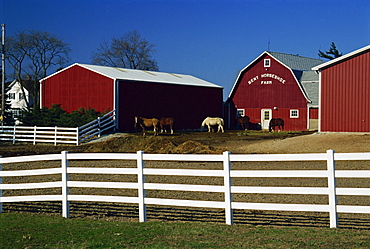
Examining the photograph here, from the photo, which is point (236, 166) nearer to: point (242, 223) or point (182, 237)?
point (242, 223)

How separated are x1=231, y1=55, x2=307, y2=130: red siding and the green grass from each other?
39706 millimetres

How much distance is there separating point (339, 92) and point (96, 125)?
49.7 ft

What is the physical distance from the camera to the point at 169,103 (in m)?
44.2

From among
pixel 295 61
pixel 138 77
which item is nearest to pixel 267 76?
pixel 295 61

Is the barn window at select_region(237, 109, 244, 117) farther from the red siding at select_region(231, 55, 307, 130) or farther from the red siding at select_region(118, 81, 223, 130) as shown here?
the red siding at select_region(118, 81, 223, 130)

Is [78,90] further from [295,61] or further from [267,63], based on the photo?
[295,61]

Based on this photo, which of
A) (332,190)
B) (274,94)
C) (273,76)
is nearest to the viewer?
(332,190)

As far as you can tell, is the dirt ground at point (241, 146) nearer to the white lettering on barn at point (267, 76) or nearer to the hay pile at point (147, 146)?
the hay pile at point (147, 146)

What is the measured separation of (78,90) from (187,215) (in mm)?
33263

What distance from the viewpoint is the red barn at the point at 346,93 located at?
A: 3078 centimetres

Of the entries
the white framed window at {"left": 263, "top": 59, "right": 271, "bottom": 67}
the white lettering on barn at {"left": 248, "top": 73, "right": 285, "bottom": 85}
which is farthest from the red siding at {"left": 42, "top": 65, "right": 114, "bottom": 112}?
the white framed window at {"left": 263, "top": 59, "right": 271, "bottom": 67}

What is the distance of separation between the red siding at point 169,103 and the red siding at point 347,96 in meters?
14.4

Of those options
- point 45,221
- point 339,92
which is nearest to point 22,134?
point 339,92

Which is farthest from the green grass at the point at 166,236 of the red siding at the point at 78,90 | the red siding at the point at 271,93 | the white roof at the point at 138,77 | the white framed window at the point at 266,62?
the white framed window at the point at 266,62
